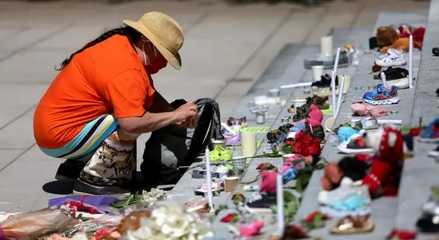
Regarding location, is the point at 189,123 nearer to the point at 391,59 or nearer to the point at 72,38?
the point at 391,59

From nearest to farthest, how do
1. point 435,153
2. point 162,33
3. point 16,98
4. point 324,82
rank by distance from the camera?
point 435,153 < point 162,33 < point 324,82 < point 16,98

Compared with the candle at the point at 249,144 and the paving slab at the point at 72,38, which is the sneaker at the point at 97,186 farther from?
the paving slab at the point at 72,38

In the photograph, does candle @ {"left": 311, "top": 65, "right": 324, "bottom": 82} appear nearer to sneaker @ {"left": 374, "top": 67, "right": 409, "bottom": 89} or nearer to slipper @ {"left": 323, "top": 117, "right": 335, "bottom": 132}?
sneaker @ {"left": 374, "top": 67, "right": 409, "bottom": 89}

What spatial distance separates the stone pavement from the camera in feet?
26.7

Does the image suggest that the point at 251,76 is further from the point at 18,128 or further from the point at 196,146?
the point at 196,146

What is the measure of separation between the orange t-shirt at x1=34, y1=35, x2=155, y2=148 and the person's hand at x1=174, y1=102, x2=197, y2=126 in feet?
0.62

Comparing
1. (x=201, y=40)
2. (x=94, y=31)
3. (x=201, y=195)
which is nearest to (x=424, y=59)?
(x=201, y=195)

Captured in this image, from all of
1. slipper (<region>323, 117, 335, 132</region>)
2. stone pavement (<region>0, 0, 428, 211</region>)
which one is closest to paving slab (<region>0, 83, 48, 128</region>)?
stone pavement (<region>0, 0, 428, 211</region>)

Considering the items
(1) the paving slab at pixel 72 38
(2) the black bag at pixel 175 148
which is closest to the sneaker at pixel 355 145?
(2) the black bag at pixel 175 148

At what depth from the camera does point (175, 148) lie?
23.8ft

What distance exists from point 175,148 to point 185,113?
521 millimetres

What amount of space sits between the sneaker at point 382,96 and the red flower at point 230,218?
208 cm

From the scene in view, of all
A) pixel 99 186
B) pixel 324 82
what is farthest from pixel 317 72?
pixel 99 186

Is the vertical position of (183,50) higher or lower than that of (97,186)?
lower
